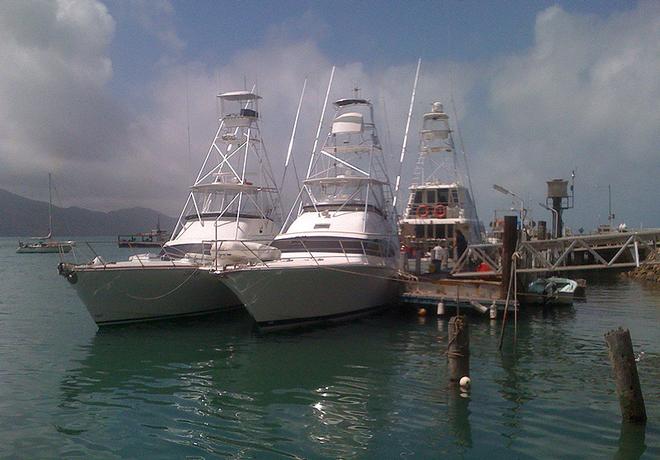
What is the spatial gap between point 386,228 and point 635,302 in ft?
45.0

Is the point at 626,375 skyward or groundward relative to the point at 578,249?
groundward

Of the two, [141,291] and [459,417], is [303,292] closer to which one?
[141,291]

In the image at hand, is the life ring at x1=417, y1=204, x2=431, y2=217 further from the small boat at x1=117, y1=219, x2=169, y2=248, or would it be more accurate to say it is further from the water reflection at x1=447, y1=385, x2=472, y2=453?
the water reflection at x1=447, y1=385, x2=472, y2=453

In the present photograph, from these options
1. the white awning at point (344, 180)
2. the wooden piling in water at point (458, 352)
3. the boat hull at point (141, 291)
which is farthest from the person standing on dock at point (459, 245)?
the wooden piling in water at point (458, 352)

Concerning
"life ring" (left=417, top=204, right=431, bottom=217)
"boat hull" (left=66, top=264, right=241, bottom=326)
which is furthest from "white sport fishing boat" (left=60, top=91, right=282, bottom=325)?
"life ring" (left=417, top=204, right=431, bottom=217)

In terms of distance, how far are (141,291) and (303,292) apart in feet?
18.2

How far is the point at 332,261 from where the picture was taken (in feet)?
64.8

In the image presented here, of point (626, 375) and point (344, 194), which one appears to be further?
point (344, 194)

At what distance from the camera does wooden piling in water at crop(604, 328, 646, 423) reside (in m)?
9.62

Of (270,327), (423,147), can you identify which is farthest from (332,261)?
(423,147)

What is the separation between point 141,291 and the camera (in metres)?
19.4

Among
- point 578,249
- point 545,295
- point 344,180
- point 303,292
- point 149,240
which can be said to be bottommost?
point 545,295

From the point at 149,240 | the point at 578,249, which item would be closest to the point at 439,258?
the point at 578,249

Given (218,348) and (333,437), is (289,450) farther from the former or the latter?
(218,348)
